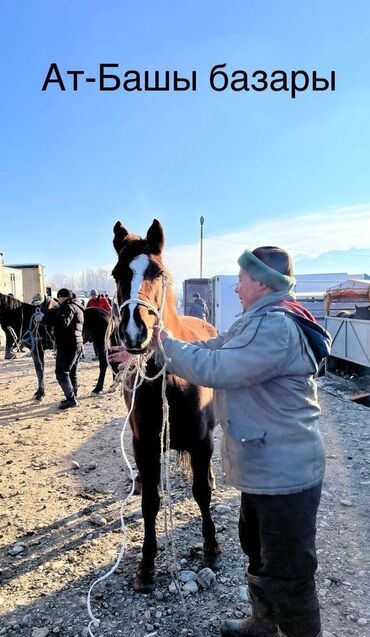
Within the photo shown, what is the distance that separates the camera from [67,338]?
725 centimetres

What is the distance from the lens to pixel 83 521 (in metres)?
3.62

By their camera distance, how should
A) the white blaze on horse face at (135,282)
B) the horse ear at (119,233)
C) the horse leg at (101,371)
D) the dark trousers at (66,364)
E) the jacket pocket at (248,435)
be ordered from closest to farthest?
1. the jacket pocket at (248,435)
2. the white blaze on horse face at (135,282)
3. the horse ear at (119,233)
4. the dark trousers at (66,364)
5. the horse leg at (101,371)

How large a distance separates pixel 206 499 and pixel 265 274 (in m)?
1.96

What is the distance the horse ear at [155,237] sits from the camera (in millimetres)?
2287

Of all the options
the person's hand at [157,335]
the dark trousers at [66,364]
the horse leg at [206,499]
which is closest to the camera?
the person's hand at [157,335]

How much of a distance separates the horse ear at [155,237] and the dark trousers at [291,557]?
1.42 m

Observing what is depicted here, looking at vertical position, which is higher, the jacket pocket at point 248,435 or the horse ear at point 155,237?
the horse ear at point 155,237

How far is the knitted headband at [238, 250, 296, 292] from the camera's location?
177 centimetres

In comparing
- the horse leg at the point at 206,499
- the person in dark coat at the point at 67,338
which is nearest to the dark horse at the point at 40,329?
the person in dark coat at the point at 67,338

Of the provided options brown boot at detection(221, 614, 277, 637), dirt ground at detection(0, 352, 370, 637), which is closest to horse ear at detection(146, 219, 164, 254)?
brown boot at detection(221, 614, 277, 637)

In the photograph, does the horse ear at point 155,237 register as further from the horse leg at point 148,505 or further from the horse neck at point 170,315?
the horse leg at point 148,505

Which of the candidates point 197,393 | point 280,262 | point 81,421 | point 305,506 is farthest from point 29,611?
point 81,421

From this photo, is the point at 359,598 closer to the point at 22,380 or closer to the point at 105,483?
the point at 105,483

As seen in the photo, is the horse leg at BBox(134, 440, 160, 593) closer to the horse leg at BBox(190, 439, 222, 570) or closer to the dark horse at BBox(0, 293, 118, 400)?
the horse leg at BBox(190, 439, 222, 570)
